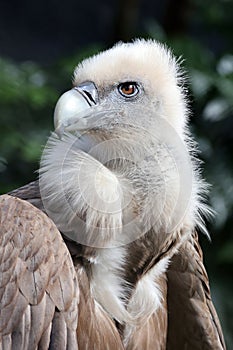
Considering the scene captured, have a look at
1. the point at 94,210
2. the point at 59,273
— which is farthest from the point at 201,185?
the point at 59,273

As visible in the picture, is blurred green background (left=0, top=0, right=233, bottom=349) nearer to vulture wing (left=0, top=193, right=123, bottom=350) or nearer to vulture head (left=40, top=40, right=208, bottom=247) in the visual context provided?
vulture head (left=40, top=40, right=208, bottom=247)

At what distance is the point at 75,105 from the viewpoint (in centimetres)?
213

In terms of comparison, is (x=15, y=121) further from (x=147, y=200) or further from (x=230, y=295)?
(x=147, y=200)

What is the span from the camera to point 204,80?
3.95m

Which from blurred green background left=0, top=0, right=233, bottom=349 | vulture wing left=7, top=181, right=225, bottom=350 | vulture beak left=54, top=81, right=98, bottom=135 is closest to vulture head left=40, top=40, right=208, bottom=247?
vulture beak left=54, top=81, right=98, bottom=135

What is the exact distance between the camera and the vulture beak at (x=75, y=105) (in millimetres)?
2074

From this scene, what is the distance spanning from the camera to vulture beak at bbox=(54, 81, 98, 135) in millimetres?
2074

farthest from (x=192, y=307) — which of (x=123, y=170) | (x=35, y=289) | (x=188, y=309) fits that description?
(x=35, y=289)

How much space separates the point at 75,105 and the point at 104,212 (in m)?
0.28

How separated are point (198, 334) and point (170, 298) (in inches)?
5.2

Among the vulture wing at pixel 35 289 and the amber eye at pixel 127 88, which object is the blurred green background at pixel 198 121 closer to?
the amber eye at pixel 127 88

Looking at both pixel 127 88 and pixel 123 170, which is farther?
pixel 127 88

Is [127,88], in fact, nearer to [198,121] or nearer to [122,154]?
[122,154]

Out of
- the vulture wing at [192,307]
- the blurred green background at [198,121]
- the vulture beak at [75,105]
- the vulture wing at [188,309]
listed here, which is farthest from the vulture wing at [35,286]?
the blurred green background at [198,121]
